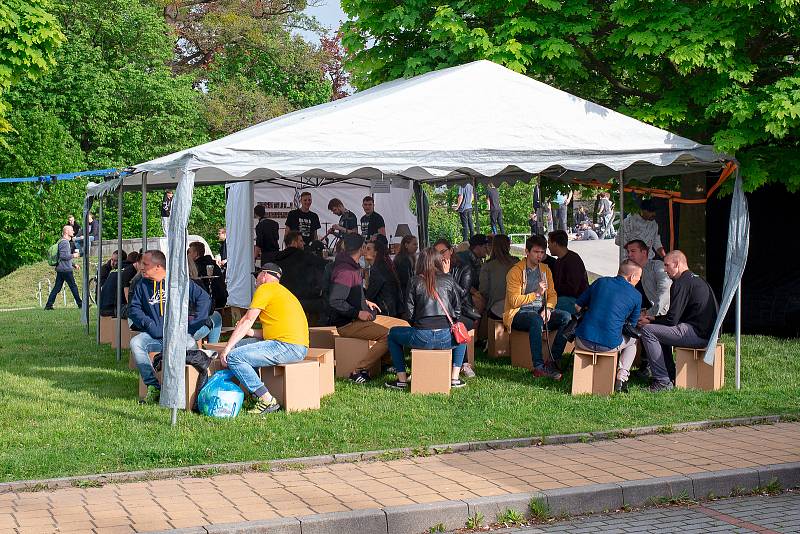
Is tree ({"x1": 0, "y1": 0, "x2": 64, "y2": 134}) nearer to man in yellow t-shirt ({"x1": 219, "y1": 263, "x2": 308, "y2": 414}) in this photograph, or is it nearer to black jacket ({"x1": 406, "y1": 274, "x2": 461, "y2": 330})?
man in yellow t-shirt ({"x1": 219, "y1": 263, "x2": 308, "y2": 414})

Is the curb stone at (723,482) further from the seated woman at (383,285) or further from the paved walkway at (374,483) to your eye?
the seated woman at (383,285)

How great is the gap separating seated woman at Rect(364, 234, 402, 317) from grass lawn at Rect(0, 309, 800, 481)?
1.37 m

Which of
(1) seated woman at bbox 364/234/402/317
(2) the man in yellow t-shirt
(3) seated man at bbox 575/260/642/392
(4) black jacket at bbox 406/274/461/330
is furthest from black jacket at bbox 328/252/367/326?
(3) seated man at bbox 575/260/642/392

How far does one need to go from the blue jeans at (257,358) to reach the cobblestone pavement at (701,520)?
3.88 metres

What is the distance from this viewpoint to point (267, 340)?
33.8 feet

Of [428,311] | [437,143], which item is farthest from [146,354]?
[437,143]

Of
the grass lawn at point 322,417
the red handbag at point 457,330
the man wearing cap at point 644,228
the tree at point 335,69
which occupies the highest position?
the tree at point 335,69

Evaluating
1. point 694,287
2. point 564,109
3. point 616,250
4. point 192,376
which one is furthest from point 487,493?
point 616,250

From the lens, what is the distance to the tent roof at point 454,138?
10516 millimetres

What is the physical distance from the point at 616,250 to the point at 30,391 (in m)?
21.1

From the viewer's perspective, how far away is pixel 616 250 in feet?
98.5

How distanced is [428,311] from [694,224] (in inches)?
226

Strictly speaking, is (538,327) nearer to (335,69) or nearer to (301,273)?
(301,273)

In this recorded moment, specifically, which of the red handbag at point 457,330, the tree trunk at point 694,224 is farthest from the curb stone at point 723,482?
the tree trunk at point 694,224
